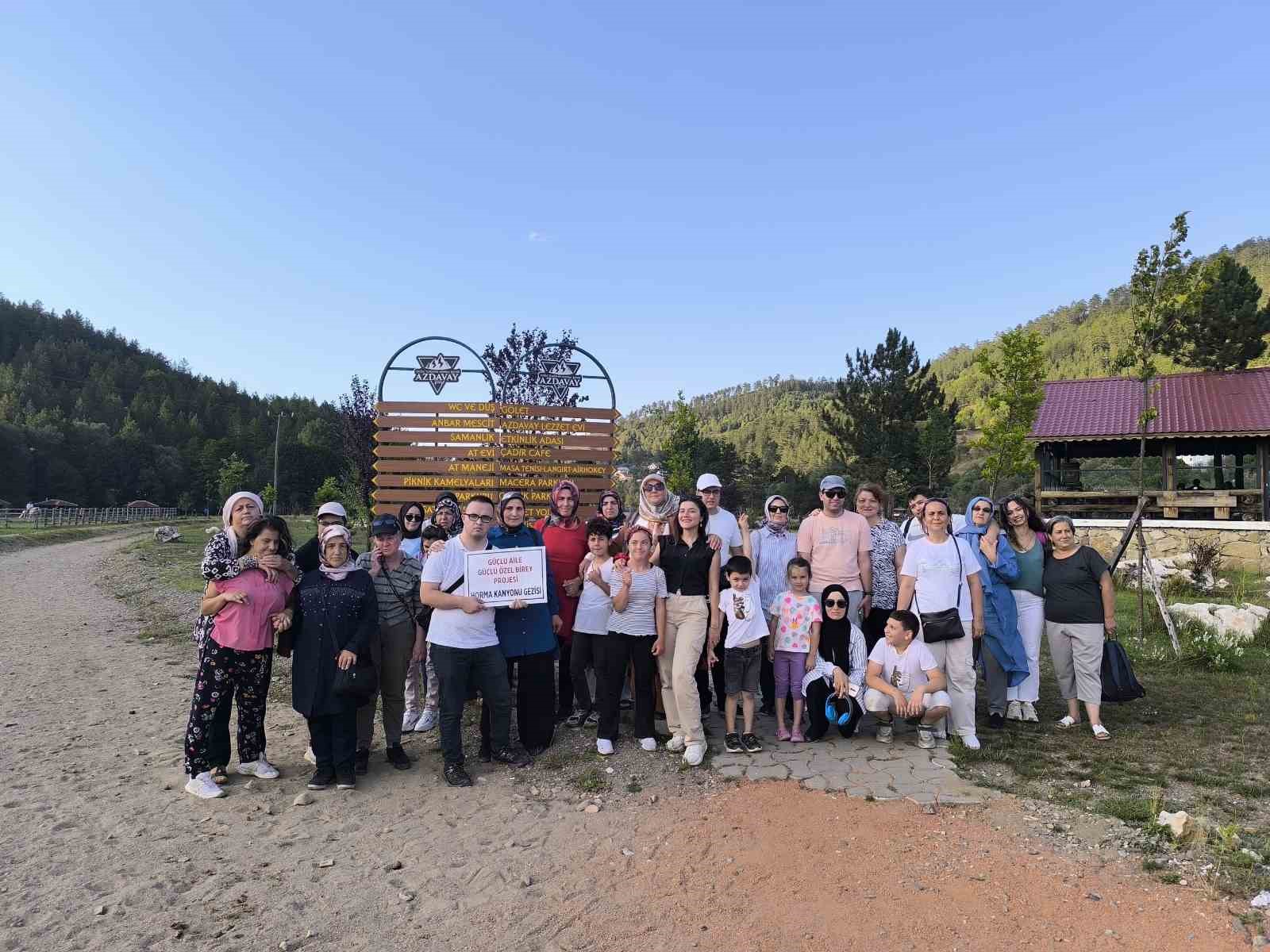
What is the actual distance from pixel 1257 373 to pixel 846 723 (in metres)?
19.8

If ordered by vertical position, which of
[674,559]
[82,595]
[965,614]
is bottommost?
[82,595]

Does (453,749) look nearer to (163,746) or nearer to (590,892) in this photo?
(590,892)

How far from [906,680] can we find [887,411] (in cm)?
2356

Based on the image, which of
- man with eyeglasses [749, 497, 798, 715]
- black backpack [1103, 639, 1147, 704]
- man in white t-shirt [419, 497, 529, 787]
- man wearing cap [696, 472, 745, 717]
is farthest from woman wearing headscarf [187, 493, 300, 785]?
black backpack [1103, 639, 1147, 704]

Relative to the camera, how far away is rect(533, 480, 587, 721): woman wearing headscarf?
566 centimetres

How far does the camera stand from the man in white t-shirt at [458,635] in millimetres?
4555

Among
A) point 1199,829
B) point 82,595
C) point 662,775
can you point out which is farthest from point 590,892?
point 82,595

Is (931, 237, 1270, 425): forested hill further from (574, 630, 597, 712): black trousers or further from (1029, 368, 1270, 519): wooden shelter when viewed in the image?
(574, 630, 597, 712): black trousers

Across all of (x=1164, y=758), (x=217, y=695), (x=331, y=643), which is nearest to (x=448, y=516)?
(x=331, y=643)

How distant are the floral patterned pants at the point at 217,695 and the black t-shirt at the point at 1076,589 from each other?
218 inches

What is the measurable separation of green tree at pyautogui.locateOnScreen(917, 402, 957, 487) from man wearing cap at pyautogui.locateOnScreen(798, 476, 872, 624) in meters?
21.2

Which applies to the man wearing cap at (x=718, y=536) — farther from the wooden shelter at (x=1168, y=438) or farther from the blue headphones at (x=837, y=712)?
the wooden shelter at (x=1168, y=438)

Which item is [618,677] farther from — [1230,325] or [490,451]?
[1230,325]

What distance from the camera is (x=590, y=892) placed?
10.8 feet
